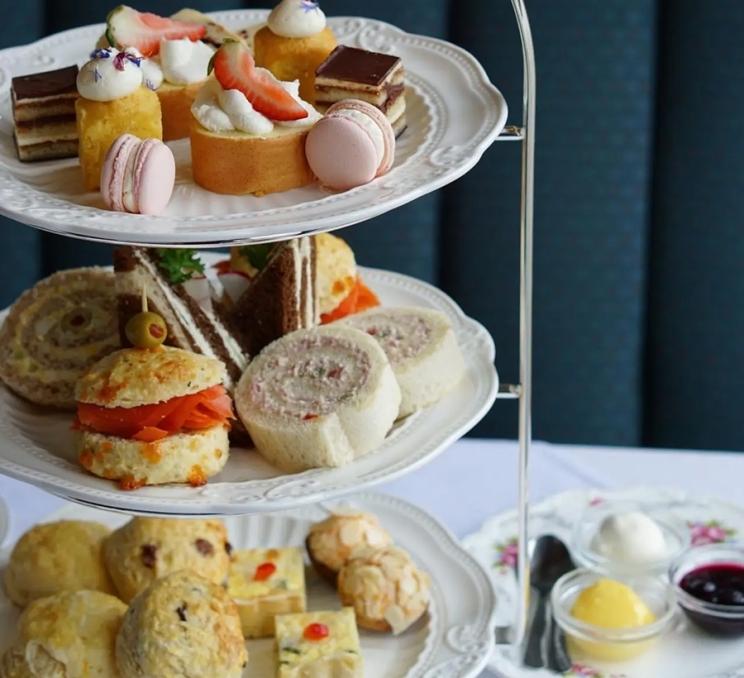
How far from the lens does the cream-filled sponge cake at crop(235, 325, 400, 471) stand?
148 cm

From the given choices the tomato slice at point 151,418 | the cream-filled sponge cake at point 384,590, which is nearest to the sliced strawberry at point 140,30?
the tomato slice at point 151,418

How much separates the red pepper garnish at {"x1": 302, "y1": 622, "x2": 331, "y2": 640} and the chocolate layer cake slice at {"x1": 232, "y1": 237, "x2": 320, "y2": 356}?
34 centimetres

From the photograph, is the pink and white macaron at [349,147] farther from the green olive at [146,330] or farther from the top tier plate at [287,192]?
the green olive at [146,330]

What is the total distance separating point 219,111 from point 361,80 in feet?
0.58

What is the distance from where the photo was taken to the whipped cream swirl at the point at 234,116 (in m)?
1.44

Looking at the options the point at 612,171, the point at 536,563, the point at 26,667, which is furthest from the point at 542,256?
the point at 26,667

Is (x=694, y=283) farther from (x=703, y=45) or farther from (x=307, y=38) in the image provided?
(x=307, y=38)

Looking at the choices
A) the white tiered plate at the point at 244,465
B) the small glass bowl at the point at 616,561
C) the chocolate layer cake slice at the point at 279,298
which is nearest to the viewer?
the white tiered plate at the point at 244,465

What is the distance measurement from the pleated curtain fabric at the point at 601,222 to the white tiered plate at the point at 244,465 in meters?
1.06

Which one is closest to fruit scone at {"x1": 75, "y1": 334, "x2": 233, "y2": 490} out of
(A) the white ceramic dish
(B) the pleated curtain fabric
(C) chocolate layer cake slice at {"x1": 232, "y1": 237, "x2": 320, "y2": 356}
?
(C) chocolate layer cake slice at {"x1": 232, "y1": 237, "x2": 320, "y2": 356}

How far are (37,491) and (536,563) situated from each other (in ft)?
2.63

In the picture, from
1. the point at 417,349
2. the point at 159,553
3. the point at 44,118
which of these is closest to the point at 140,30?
the point at 44,118

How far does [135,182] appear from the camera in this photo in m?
1.34

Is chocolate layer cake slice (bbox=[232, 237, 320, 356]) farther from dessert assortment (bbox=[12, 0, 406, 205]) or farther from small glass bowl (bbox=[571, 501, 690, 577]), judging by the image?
small glass bowl (bbox=[571, 501, 690, 577])
